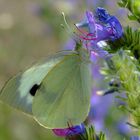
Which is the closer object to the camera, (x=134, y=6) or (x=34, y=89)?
(x=134, y=6)

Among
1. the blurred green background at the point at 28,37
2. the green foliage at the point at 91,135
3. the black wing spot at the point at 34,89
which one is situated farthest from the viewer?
the blurred green background at the point at 28,37

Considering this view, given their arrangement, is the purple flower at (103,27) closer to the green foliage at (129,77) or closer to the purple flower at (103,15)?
the purple flower at (103,15)

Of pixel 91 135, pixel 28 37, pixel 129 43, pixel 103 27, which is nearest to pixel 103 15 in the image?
pixel 103 27

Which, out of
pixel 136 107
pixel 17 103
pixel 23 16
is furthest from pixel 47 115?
pixel 23 16

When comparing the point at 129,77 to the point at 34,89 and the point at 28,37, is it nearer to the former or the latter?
the point at 34,89

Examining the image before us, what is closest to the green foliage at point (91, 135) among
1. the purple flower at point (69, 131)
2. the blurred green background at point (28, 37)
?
the purple flower at point (69, 131)
